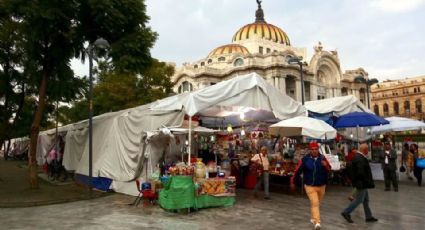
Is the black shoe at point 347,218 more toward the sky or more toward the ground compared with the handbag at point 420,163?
more toward the ground

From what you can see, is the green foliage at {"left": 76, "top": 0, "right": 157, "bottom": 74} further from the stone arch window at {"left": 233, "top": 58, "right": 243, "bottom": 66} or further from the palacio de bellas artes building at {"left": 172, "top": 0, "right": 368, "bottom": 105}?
the stone arch window at {"left": 233, "top": 58, "right": 243, "bottom": 66}

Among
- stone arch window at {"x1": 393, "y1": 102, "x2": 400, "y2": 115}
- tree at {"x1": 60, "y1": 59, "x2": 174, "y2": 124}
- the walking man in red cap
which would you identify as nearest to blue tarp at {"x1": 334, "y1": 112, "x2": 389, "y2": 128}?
the walking man in red cap

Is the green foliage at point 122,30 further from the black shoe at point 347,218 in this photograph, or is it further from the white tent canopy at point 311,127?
the black shoe at point 347,218

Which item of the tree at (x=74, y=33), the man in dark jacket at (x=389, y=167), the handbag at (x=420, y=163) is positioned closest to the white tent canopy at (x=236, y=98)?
the man in dark jacket at (x=389, y=167)

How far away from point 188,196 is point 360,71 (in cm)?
8105

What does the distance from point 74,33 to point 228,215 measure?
864 cm

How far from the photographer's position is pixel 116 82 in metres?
31.2

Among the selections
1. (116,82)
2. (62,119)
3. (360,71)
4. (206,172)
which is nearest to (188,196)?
(206,172)

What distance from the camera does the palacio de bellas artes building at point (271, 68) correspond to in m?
66.3

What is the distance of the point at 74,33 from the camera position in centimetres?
1312

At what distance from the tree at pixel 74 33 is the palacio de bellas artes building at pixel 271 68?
154ft

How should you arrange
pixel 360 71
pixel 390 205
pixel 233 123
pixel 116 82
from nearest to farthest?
pixel 390 205 → pixel 233 123 → pixel 116 82 → pixel 360 71

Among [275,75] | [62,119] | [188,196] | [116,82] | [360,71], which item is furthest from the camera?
[360,71]

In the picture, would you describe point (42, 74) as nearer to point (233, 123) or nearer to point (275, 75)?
point (233, 123)
